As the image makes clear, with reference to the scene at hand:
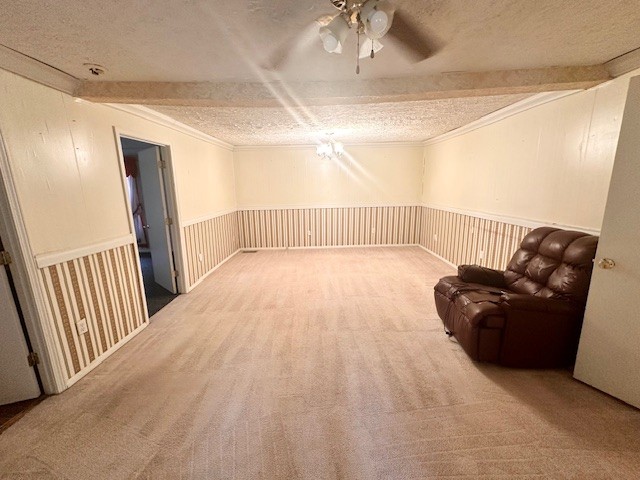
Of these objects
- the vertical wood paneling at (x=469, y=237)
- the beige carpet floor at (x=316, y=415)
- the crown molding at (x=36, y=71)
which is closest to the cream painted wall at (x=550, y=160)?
the vertical wood paneling at (x=469, y=237)

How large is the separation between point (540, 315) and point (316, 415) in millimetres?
1714

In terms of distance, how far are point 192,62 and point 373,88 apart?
1.36 metres

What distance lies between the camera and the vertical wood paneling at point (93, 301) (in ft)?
6.09

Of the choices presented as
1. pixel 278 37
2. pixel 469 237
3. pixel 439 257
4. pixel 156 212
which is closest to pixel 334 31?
pixel 278 37

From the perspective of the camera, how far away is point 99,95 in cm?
201

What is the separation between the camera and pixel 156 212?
3.41m

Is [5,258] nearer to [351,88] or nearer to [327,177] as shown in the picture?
[351,88]

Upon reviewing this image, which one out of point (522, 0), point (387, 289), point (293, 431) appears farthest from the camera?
point (387, 289)

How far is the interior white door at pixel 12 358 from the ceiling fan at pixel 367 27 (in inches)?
92.6

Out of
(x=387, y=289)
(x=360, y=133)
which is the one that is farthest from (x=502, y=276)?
(x=360, y=133)

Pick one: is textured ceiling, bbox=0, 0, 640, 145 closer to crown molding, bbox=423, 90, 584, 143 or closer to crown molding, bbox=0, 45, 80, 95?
crown molding, bbox=0, 45, 80, 95

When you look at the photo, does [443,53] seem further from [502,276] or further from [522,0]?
[502,276]

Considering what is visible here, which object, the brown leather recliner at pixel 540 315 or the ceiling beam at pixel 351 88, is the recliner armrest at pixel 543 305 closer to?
the brown leather recliner at pixel 540 315

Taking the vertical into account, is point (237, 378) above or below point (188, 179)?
below
